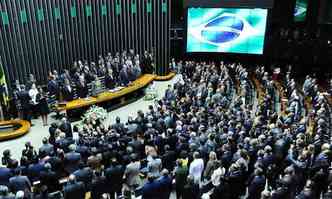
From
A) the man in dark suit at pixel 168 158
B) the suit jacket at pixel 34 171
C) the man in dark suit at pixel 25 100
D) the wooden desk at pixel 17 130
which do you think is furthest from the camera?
the man in dark suit at pixel 25 100

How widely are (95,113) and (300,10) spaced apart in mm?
14974

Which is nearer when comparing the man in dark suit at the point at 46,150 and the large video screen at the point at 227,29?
the man in dark suit at the point at 46,150

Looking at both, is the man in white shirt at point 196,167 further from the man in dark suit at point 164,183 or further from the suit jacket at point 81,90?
the suit jacket at point 81,90

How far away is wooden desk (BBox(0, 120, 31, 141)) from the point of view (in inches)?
549

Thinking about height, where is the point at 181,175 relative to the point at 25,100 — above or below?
below

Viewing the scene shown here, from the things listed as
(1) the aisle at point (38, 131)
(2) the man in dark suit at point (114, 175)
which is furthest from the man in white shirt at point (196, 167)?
(1) the aisle at point (38, 131)

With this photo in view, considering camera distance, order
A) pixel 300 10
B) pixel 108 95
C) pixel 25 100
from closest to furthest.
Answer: pixel 25 100 < pixel 108 95 < pixel 300 10

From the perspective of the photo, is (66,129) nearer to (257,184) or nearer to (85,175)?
(85,175)

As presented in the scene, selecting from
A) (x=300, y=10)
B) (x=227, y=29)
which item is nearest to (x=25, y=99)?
(x=227, y=29)

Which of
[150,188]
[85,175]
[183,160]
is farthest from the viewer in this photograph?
[183,160]

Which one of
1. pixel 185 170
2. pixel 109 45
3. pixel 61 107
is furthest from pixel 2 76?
pixel 185 170

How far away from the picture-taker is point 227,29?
22766 mm

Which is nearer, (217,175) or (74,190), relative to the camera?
(74,190)

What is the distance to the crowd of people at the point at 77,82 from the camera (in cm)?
1502
